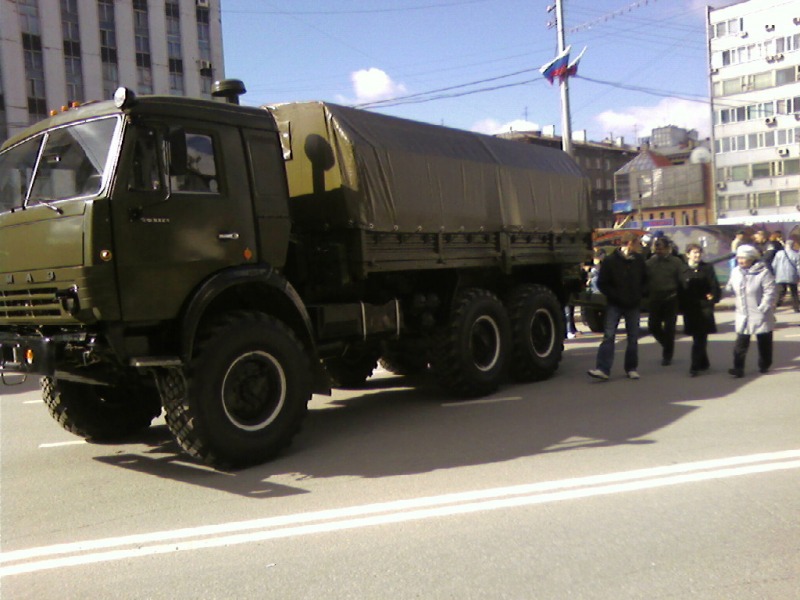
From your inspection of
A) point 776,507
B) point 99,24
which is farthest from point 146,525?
point 99,24

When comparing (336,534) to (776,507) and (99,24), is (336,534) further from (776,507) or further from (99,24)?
(99,24)

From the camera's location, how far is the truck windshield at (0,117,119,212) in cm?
583

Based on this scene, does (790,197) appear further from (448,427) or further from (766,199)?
(448,427)

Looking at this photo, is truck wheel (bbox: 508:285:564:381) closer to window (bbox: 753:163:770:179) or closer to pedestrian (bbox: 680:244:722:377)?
pedestrian (bbox: 680:244:722:377)

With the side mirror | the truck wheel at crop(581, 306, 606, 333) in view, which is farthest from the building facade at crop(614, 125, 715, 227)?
the side mirror

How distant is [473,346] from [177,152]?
450cm

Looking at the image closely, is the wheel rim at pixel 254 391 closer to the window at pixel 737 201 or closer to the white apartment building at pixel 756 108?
the white apartment building at pixel 756 108

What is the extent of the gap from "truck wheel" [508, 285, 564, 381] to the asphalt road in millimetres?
1618

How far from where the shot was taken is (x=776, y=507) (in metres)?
4.89

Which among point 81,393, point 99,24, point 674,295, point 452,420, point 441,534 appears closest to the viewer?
point 441,534

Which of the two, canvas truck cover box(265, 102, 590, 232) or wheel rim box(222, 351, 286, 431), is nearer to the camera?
wheel rim box(222, 351, 286, 431)

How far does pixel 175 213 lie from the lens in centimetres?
602

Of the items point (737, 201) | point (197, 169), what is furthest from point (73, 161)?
point (737, 201)

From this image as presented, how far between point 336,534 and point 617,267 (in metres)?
6.70
